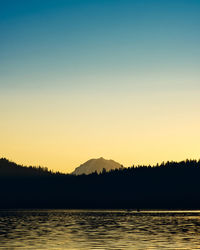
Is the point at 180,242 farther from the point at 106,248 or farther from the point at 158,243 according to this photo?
the point at 106,248

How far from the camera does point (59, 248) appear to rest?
67.8 metres

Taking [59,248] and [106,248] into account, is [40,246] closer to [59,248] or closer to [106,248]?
[59,248]

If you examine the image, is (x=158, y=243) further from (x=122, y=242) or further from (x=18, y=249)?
(x=18, y=249)

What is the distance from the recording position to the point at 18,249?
214 feet

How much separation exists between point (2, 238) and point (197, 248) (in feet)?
105

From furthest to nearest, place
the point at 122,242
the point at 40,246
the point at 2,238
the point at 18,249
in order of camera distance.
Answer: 1. the point at 2,238
2. the point at 122,242
3. the point at 40,246
4. the point at 18,249

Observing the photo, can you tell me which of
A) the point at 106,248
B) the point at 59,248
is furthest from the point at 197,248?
the point at 59,248

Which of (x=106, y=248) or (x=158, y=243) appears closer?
(x=106, y=248)

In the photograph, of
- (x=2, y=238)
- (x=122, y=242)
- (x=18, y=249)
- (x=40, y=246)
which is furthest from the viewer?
(x=2, y=238)

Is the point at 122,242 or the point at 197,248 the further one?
the point at 122,242

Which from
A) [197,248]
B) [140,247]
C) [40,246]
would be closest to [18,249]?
[40,246]

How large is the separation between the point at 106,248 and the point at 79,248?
378 centimetres

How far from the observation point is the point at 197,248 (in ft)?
219

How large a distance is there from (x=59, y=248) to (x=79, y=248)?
8.80 feet
